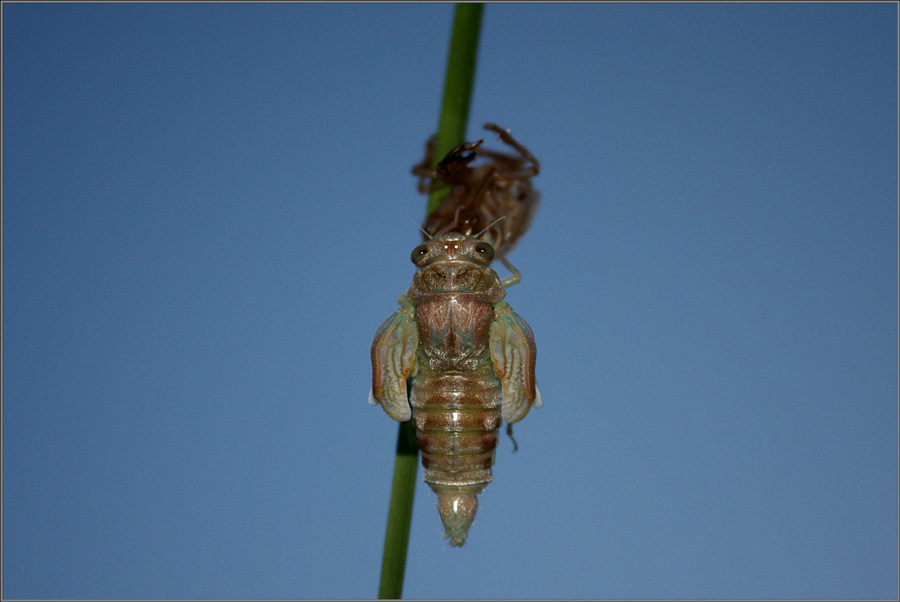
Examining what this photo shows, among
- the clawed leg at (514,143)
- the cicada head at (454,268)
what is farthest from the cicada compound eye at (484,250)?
the clawed leg at (514,143)

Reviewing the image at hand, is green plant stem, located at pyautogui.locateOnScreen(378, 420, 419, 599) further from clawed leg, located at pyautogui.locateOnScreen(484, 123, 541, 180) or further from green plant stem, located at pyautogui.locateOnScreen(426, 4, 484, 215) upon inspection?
clawed leg, located at pyautogui.locateOnScreen(484, 123, 541, 180)

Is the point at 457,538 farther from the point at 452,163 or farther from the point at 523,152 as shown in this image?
the point at 523,152

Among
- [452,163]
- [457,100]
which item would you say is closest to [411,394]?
[452,163]

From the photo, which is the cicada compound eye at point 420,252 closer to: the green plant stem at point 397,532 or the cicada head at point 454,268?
the cicada head at point 454,268

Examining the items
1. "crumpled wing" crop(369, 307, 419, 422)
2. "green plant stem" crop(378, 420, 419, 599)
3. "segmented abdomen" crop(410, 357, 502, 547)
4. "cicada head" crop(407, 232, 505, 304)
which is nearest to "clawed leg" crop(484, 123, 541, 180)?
"cicada head" crop(407, 232, 505, 304)

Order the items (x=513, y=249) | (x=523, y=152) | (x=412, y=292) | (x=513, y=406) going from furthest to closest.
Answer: (x=513, y=249)
(x=523, y=152)
(x=412, y=292)
(x=513, y=406)
